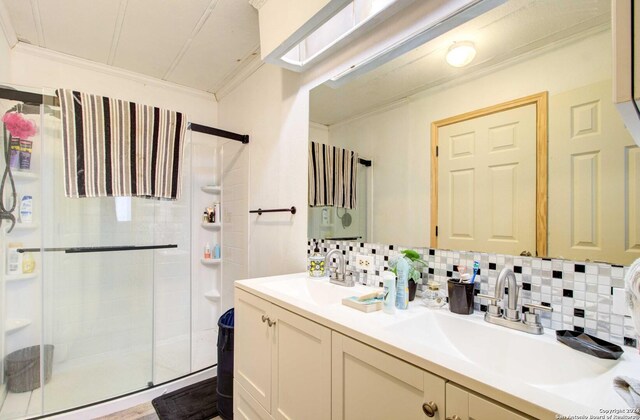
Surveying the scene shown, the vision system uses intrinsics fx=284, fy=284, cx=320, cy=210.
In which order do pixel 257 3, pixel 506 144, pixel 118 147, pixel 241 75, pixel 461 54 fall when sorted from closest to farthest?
pixel 506 144 → pixel 461 54 → pixel 257 3 → pixel 118 147 → pixel 241 75

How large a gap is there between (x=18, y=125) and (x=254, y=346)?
201 cm

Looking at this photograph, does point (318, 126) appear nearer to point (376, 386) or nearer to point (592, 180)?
point (592, 180)

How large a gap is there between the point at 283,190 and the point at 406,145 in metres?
0.92

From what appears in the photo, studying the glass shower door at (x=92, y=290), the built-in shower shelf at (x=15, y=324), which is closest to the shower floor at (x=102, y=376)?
the glass shower door at (x=92, y=290)

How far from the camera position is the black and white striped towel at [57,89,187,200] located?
1.64 meters

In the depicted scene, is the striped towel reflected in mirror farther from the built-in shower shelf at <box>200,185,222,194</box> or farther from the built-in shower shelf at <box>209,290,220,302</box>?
the built-in shower shelf at <box>209,290,220,302</box>

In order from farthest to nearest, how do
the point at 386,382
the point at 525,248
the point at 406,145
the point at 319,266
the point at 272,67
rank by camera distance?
the point at 272,67, the point at 319,266, the point at 406,145, the point at 525,248, the point at 386,382

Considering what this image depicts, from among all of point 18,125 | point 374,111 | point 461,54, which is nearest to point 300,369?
point 374,111

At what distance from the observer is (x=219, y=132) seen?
89.7 inches

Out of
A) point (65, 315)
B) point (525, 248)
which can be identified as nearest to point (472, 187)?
point (525, 248)

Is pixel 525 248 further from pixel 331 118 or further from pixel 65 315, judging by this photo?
pixel 65 315

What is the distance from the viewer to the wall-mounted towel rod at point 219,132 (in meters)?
2.17

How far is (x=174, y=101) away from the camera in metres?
2.70

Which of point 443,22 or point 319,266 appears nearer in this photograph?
point 443,22
